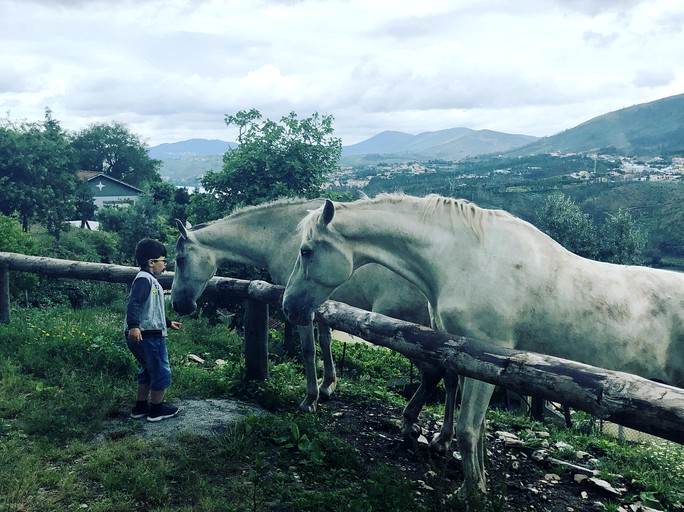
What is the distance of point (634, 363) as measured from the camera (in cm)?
391

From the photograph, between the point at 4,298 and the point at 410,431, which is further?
the point at 4,298

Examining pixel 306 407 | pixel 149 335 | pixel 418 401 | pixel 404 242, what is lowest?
pixel 306 407

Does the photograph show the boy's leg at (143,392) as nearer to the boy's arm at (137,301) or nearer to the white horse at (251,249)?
the boy's arm at (137,301)

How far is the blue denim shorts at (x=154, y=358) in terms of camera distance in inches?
193

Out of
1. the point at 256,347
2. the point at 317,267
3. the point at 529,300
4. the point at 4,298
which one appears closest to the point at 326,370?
the point at 256,347

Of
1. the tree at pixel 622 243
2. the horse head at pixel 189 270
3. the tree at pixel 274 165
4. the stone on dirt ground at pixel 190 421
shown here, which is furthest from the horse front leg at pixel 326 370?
the tree at pixel 622 243

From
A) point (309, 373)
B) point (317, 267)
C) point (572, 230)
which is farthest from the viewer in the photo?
point (572, 230)

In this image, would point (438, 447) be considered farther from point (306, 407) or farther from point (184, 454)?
point (184, 454)

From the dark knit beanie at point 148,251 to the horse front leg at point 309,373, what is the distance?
1650 mm

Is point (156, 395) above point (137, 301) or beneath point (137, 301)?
beneath

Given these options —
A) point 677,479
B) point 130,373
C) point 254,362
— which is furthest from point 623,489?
point 130,373

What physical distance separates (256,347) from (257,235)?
4.58 feet

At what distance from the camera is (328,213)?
428cm

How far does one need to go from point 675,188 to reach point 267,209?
114420 mm
